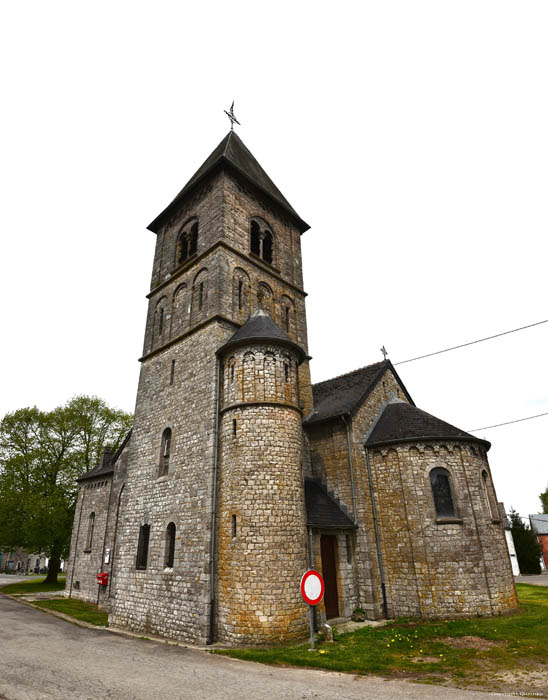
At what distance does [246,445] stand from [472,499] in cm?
826

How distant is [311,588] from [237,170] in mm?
17463

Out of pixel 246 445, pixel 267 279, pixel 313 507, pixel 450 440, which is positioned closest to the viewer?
pixel 246 445

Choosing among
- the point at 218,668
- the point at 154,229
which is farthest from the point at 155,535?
the point at 154,229

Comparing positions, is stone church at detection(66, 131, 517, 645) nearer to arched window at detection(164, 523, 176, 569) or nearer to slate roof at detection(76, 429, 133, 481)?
Answer: arched window at detection(164, 523, 176, 569)

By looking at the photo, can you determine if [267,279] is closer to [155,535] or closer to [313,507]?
[313,507]

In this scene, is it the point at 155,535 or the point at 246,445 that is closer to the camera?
the point at 246,445

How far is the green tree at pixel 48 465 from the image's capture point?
28.3 meters

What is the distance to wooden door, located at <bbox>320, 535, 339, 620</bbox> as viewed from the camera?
534 inches

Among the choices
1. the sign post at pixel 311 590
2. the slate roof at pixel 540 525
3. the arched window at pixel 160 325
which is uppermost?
the arched window at pixel 160 325

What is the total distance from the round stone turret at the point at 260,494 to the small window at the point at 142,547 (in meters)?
4.29

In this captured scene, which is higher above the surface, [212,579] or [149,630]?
[212,579]

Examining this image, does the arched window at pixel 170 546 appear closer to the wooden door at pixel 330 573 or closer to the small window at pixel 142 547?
the small window at pixel 142 547


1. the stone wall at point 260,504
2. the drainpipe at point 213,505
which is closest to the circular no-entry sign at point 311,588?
the stone wall at point 260,504

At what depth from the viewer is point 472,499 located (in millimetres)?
14445
